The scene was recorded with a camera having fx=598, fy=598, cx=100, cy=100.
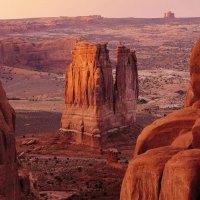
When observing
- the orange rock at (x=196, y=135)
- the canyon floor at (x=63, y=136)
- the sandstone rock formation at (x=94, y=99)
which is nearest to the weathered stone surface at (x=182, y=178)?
the orange rock at (x=196, y=135)

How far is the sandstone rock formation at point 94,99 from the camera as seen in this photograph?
44.2m

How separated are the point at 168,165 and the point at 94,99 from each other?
31.9 metres

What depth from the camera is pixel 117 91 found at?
155 feet

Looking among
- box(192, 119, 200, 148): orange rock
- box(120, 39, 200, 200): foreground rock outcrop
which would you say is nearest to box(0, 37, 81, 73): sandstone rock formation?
box(120, 39, 200, 200): foreground rock outcrop

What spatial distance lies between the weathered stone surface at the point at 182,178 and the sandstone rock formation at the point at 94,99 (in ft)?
102

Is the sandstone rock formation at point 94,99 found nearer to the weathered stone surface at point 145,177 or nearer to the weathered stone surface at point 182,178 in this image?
the weathered stone surface at point 145,177

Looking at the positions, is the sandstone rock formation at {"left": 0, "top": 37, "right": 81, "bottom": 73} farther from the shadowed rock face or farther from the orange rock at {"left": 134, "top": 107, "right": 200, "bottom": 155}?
the orange rock at {"left": 134, "top": 107, "right": 200, "bottom": 155}

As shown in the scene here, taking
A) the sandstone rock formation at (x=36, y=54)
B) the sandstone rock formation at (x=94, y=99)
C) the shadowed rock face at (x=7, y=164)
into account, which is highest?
the shadowed rock face at (x=7, y=164)

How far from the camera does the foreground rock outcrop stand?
11938 millimetres

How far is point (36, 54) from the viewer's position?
358ft

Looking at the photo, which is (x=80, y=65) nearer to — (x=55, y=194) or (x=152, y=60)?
(x=55, y=194)

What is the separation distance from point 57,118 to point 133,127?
748 inches

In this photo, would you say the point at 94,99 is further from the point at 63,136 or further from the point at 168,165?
the point at 168,165

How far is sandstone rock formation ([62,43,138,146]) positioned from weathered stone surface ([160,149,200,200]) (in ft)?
102
